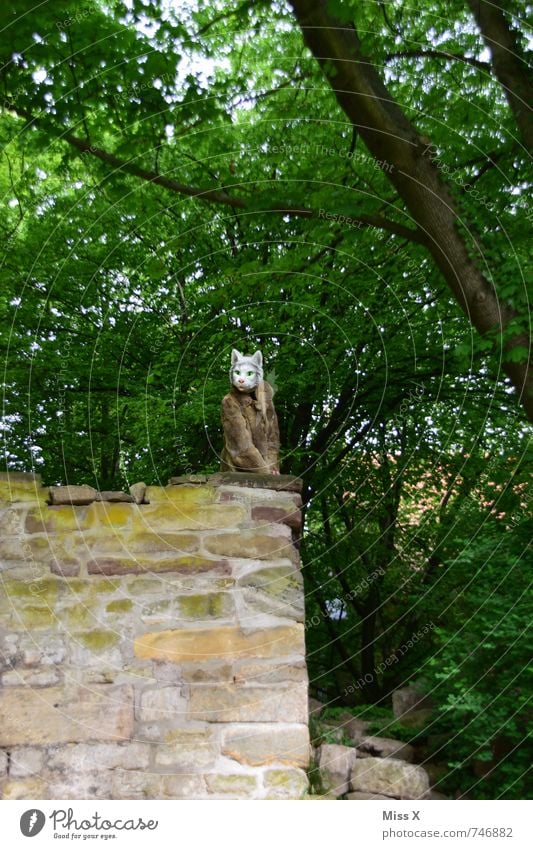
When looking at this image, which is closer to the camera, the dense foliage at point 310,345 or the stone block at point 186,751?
the stone block at point 186,751

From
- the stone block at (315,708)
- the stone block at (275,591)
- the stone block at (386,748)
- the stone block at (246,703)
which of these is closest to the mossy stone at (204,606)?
the stone block at (275,591)

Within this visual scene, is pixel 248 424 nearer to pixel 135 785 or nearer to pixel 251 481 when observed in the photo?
pixel 251 481

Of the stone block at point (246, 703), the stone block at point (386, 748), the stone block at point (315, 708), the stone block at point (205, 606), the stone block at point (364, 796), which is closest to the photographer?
the stone block at point (246, 703)

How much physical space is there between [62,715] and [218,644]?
1021 mm

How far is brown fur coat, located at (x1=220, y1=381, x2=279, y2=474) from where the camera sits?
6.02 meters

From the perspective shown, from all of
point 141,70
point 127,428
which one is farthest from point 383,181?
point 127,428

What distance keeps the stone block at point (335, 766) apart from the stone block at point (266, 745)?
0.43 meters

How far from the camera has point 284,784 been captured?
5211 mm

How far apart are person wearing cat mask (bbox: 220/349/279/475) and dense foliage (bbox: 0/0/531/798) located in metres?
1.05

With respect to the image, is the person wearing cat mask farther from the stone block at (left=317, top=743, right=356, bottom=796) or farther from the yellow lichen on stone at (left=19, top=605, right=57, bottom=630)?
the stone block at (left=317, top=743, right=356, bottom=796)

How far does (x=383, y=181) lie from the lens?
6715 mm

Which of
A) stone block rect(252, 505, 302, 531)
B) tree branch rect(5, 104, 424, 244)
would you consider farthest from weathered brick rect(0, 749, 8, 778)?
tree branch rect(5, 104, 424, 244)

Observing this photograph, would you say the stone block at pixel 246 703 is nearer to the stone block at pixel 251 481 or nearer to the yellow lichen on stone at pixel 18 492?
the stone block at pixel 251 481

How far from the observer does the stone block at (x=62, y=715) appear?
17.1ft
